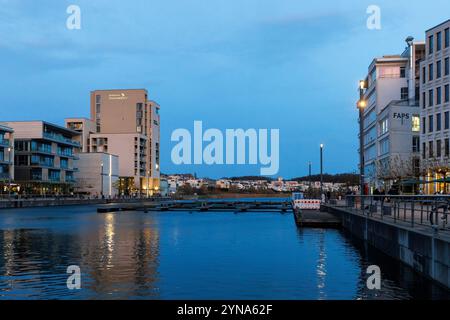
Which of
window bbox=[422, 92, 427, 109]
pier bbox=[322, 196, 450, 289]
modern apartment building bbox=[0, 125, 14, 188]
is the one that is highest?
window bbox=[422, 92, 427, 109]

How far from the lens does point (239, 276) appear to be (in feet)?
61.1

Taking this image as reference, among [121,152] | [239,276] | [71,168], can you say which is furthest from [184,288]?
[121,152]

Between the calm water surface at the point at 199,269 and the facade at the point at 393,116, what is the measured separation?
4438cm

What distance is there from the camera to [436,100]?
70875mm

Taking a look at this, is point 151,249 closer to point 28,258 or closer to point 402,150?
point 28,258

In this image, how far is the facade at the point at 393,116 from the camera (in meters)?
79.9

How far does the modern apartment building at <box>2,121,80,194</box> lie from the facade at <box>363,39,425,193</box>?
67839mm

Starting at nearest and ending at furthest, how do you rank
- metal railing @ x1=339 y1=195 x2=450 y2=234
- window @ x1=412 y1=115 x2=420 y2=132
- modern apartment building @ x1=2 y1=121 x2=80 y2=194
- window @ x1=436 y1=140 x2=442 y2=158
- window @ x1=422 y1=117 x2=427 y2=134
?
metal railing @ x1=339 y1=195 x2=450 y2=234 < window @ x1=436 y1=140 x2=442 y2=158 < window @ x1=422 y1=117 x2=427 y2=134 < window @ x1=412 y1=115 x2=420 y2=132 < modern apartment building @ x1=2 y1=121 x2=80 y2=194

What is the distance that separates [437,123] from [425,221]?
5387 centimetres

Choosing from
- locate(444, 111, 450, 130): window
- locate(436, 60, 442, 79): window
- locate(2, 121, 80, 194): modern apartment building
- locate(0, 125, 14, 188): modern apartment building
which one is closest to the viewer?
locate(444, 111, 450, 130): window

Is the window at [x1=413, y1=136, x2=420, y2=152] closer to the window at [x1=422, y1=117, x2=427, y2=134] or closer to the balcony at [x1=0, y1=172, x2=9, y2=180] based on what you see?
the window at [x1=422, y1=117, x2=427, y2=134]

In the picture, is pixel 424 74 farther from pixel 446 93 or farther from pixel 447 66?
pixel 446 93

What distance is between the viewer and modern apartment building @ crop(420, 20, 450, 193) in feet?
223

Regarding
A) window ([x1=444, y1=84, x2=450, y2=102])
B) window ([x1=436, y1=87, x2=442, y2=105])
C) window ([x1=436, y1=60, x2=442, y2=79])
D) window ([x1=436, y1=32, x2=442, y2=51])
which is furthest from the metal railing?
window ([x1=436, y1=32, x2=442, y2=51])
